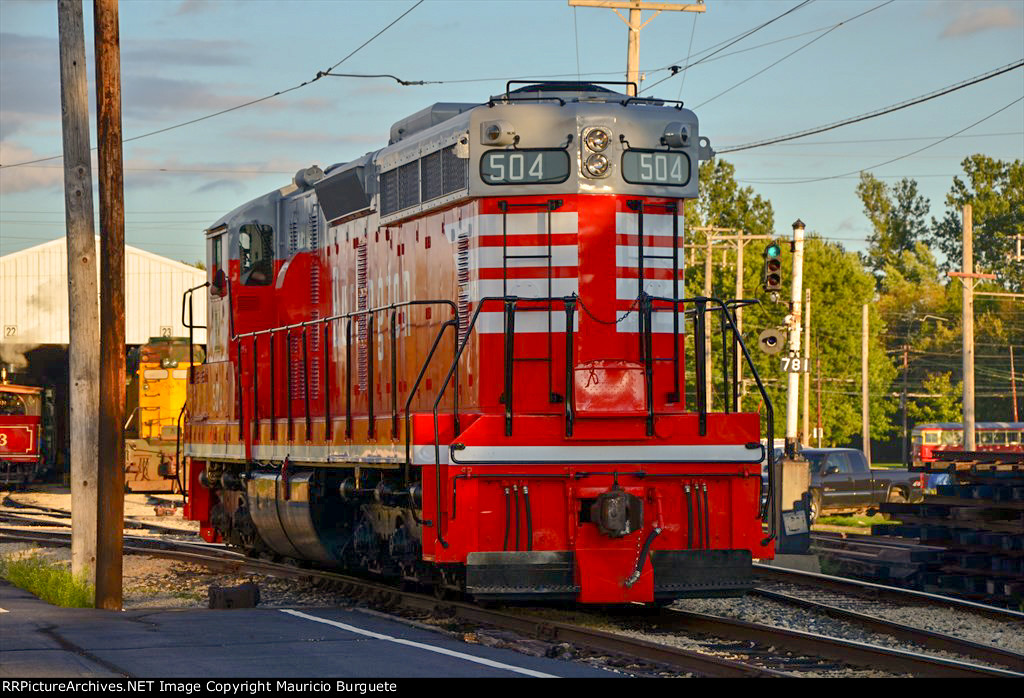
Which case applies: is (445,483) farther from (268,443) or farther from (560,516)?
(268,443)

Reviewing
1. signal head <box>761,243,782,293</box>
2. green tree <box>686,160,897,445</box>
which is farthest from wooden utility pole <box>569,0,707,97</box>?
green tree <box>686,160,897,445</box>

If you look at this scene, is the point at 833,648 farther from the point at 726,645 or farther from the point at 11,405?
the point at 11,405

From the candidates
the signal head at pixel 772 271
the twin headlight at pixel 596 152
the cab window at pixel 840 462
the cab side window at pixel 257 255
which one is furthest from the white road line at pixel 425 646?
the cab window at pixel 840 462

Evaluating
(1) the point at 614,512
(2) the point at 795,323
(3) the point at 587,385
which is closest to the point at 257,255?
(3) the point at 587,385

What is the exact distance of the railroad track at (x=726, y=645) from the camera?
951 cm

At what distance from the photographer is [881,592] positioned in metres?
14.9

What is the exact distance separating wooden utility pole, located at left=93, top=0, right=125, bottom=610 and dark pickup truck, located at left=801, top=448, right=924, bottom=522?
18.5 metres

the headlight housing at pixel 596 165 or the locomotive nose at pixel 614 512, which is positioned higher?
the headlight housing at pixel 596 165

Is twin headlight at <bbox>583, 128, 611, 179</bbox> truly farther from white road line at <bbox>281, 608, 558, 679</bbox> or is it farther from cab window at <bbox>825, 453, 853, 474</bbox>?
cab window at <bbox>825, 453, 853, 474</bbox>

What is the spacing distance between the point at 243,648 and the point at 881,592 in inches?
297

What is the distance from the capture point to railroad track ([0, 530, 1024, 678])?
31.2 feet

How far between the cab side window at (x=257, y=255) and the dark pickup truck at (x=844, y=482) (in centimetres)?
1564

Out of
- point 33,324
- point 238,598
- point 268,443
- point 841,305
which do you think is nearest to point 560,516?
point 238,598

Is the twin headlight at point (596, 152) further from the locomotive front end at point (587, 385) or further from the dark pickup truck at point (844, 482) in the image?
the dark pickup truck at point (844, 482)
